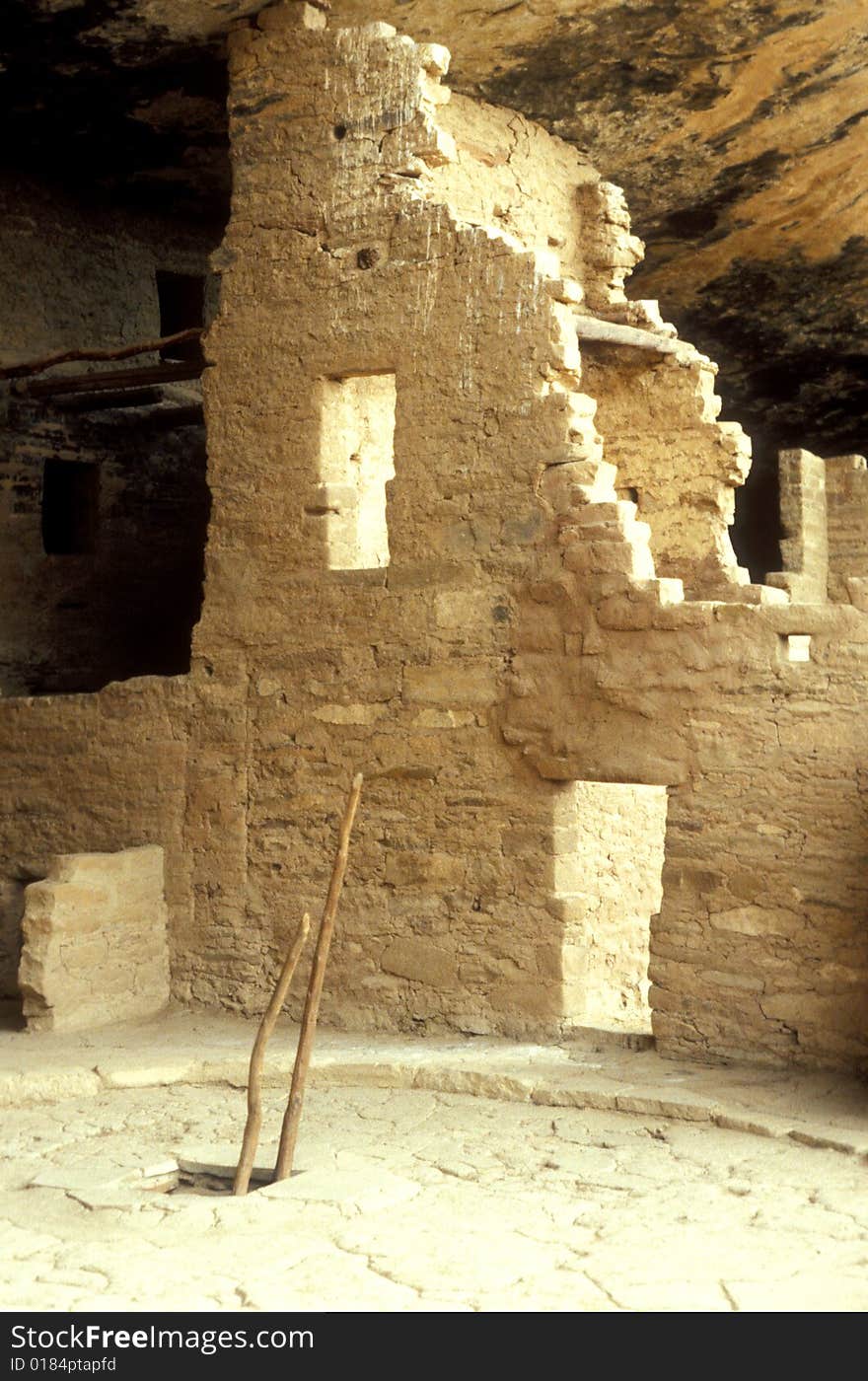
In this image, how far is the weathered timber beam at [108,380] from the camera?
10.6 metres

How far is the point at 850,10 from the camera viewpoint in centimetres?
884

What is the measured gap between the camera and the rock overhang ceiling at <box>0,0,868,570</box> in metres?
8.73

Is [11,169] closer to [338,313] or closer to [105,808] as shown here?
[338,313]

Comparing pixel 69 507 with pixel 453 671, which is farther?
pixel 69 507

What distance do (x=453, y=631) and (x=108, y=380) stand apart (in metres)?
4.01

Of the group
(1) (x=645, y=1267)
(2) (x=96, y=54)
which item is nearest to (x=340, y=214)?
(2) (x=96, y=54)

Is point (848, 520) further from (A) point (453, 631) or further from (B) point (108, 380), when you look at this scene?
(B) point (108, 380)

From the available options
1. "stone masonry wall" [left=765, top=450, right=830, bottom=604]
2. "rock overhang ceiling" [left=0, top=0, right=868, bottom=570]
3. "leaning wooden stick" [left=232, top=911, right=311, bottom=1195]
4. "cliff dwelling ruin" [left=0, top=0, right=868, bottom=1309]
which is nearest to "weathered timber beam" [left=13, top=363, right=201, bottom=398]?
"cliff dwelling ruin" [left=0, top=0, right=868, bottom=1309]

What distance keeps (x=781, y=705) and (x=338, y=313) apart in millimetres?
3059

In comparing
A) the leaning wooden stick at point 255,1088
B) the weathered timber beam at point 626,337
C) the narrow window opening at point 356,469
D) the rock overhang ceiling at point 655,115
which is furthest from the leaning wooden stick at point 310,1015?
the rock overhang ceiling at point 655,115

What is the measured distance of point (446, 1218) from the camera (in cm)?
545

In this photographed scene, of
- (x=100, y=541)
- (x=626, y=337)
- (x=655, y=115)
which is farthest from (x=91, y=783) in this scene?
(x=655, y=115)

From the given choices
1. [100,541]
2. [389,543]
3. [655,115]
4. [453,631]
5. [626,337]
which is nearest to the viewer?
[453,631]

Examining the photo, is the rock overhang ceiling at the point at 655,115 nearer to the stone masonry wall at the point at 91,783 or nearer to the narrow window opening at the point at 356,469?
the narrow window opening at the point at 356,469
